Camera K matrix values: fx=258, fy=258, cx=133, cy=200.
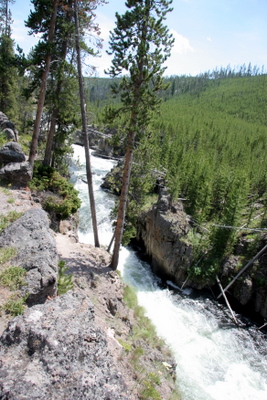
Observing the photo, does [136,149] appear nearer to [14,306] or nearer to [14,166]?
[14,166]

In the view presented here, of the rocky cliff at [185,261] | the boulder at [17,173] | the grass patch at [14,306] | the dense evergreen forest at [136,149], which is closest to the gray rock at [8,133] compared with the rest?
the dense evergreen forest at [136,149]

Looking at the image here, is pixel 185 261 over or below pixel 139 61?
below

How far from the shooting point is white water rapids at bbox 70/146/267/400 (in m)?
13.5

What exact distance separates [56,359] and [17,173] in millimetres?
13776

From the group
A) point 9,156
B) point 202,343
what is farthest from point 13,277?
point 202,343

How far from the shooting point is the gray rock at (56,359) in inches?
136

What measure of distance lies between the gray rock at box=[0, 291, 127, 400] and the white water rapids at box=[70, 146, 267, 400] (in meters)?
10.2

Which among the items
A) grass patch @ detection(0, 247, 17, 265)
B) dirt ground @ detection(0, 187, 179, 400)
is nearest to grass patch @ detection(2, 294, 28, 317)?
dirt ground @ detection(0, 187, 179, 400)

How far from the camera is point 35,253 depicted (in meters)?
7.24

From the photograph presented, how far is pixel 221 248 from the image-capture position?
2369 centimetres

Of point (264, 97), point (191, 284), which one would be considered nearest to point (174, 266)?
point (191, 284)

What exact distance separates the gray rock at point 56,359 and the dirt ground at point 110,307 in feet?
5.16

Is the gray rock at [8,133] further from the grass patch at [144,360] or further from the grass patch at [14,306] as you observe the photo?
the grass patch at [14,306]

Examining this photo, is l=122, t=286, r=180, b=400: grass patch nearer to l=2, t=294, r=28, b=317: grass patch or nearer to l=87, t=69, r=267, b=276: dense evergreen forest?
l=2, t=294, r=28, b=317: grass patch
